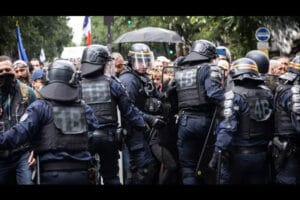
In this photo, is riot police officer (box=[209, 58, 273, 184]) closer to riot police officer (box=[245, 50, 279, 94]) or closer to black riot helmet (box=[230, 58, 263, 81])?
black riot helmet (box=[230, 58, 263, 81])

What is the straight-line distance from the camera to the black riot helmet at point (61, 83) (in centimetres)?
573

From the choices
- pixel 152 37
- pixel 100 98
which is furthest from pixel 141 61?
pixel 152 37

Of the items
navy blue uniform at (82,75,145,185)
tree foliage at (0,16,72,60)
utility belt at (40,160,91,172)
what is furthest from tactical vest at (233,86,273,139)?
tree foliage at (0,16,72,60)

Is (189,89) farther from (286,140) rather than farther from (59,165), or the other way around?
(59,165)

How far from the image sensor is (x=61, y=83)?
19.1 feet

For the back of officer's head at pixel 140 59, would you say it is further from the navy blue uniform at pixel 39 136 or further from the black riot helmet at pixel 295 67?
the navy blue uniform at pixel 39 136

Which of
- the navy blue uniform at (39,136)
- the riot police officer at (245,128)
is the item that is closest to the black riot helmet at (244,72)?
the riot police officer at (245,128)

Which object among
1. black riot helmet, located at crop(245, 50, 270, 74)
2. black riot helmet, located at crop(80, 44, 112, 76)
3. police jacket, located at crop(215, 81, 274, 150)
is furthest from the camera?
black riot helmet, located at crop(245, 50, 270, 74)

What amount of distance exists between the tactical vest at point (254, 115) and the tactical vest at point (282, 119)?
93 millimetres

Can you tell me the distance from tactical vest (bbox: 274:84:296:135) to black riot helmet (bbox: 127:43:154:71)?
2.09m

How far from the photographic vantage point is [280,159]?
273 inches

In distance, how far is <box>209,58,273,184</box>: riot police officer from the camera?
6805mm

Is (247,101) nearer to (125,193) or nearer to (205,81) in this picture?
(205,81)
